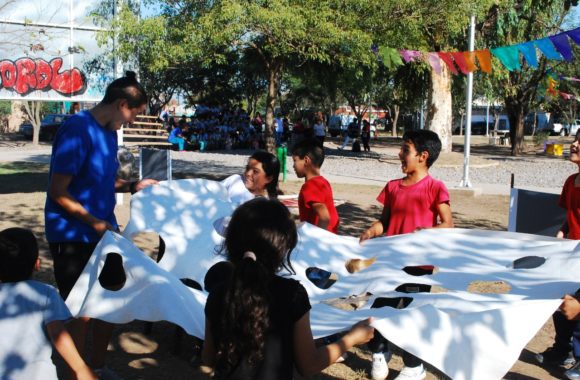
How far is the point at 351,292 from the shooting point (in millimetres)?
3834

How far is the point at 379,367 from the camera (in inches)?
173

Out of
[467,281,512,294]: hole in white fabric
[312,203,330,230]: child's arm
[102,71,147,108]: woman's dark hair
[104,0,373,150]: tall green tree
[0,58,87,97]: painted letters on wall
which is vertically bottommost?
[467,281,512,294]: hole in white fabric

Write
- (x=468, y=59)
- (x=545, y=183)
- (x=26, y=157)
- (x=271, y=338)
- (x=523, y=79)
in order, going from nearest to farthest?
1. (x=271, y=338)
2. (x=468, y=59)
3. (x=545, y=183)
4. (x=26, y=157)
5. (x=523, y=79)

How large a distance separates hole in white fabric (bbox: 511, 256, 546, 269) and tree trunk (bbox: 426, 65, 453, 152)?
756 inches

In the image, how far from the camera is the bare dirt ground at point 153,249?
462cm

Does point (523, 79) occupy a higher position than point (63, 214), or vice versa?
point (523, 79)

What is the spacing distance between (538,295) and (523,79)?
28021mm

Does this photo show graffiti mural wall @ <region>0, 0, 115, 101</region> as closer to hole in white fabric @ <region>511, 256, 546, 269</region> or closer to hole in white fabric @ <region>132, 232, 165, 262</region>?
hole in white fabric @ <region>132, 232, 165, 262</region>

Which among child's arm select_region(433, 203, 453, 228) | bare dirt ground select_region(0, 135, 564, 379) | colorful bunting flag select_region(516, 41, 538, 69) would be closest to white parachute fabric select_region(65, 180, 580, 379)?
child's arm select_region(433, 203, 453, 228)

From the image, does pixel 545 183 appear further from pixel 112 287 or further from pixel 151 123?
pixel 151 123

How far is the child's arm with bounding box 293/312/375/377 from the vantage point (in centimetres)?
239

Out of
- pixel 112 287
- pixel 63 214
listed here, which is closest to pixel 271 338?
pixel 112 287

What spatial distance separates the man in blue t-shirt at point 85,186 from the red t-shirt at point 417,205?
185 centimetres

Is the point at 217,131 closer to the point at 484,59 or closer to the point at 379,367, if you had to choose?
the point at 484,59
